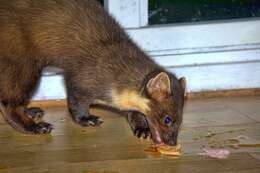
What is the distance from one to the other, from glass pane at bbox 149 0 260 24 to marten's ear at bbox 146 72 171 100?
763 mm

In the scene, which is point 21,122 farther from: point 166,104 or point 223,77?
point 223,77

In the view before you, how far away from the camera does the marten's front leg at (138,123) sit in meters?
2.59

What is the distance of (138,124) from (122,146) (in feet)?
0.78

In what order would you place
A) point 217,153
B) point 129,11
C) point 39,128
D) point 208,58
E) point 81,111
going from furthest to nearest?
point 208,58, point 129,11, point 81,111, point 39,128, point 217,153

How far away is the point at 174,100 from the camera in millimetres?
2424

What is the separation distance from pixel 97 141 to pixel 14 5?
647 mm

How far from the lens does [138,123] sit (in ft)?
8.70

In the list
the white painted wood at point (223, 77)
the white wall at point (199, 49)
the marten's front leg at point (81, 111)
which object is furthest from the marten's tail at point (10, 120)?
the white painted wood at point (223, 77)

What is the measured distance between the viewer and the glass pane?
10.3 ft

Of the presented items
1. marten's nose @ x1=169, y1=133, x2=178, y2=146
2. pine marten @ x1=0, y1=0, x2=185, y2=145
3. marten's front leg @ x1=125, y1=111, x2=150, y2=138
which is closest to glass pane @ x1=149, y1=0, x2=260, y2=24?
pine marten @ x1=0, y1=0, x2=185, y2=145

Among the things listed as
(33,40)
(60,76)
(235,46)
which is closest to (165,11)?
(235,46)

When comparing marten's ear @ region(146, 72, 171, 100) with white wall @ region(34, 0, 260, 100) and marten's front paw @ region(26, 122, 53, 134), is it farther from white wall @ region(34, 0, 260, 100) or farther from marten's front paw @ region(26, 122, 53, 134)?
white wall @ region(34, 0, 260, 100)

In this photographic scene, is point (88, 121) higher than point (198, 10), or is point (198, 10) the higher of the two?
point (198, 10)

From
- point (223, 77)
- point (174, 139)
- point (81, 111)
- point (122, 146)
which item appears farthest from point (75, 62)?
point (223, 77)
